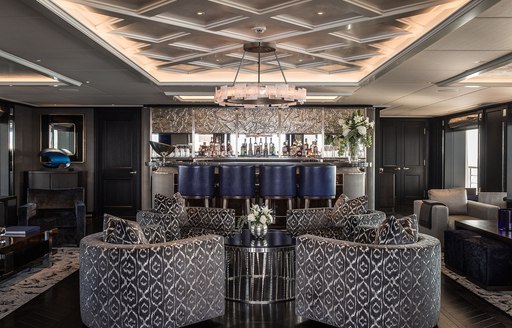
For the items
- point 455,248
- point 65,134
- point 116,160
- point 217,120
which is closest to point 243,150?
point 217,120

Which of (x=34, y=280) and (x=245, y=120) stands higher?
(x=245, y=120)

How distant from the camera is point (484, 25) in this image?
4.50 m

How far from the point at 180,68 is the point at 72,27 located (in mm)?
3641

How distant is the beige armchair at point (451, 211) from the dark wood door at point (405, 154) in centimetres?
694

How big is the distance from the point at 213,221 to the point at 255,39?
2408 millimetres

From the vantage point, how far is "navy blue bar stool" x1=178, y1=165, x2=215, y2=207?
797 centimetres

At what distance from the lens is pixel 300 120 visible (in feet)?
38.1

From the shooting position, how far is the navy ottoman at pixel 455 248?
604cm

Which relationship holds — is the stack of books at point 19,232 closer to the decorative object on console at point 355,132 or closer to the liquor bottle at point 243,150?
the decorative object on console at point 355,132

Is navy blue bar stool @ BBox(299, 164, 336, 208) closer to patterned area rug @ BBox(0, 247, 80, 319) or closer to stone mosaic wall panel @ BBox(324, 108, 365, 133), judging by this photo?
patterned area rug @ BBox(0, 247, 80, 319)

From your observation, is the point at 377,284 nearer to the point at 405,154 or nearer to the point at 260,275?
the point at 260,275

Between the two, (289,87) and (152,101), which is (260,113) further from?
(289,87)

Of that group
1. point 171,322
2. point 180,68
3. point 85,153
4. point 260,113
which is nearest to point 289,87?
point 180,68

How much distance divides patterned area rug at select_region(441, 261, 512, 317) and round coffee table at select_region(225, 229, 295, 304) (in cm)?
199
